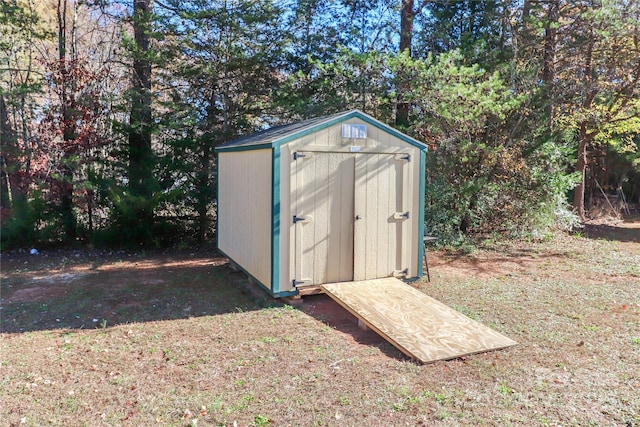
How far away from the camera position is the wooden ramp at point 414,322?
3811mm

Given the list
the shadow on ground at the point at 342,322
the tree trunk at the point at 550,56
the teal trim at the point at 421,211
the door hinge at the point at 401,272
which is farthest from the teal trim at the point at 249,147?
the tree trunk at the point at 550,56

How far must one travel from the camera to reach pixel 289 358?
12.3 feet

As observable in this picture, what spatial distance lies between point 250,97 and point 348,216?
15.2ft

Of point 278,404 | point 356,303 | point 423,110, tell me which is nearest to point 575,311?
point 356,303

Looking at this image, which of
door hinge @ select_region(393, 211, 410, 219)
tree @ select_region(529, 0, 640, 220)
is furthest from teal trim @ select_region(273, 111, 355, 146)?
tree @ select_region(529, 0, 640, 220)

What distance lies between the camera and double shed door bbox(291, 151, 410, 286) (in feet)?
16.9

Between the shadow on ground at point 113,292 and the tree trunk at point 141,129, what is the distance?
96cm

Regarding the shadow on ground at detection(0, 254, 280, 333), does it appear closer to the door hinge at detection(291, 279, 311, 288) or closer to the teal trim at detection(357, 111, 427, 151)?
the door hinge at detection(291, 279, 311, 288)

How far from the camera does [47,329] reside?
14.9 ft

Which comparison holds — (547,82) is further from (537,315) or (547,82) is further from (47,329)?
(47,329)

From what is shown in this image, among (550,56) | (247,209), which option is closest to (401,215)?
(247,209)

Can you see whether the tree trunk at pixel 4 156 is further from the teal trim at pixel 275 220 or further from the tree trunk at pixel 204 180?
the teal trim at pixel 275 220

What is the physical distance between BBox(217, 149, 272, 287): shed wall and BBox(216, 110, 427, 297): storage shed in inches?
0.5

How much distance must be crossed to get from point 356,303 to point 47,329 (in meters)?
3.13
